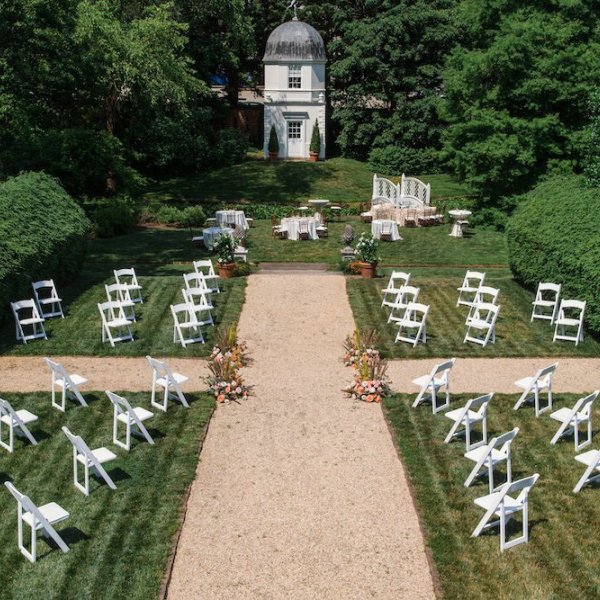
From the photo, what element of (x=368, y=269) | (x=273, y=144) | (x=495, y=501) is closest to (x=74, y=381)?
(x=495, y=501)

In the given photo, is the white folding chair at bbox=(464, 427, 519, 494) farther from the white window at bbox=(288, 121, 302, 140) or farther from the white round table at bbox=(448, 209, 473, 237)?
the white window at bbox=(288, 121, 302, 140)

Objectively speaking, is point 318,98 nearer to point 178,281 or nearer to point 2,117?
point 2,117

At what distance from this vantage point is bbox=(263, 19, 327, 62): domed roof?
155 feet

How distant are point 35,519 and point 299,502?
358cm

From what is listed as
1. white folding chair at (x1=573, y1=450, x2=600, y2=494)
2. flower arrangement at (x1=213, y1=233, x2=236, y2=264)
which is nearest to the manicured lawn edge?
white folding chair at (x1=573, y1=450, x2=600, y2=494)

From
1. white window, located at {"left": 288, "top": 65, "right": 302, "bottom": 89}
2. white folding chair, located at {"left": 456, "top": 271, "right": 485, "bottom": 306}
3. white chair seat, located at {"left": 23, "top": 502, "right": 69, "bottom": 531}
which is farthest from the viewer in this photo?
white window, located at {"left": 288, "top": 65, "right": 302, "bottom": 89}

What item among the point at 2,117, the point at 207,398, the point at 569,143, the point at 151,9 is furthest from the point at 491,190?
the point at 207,398

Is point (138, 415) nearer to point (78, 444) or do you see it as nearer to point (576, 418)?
point (78, 444)

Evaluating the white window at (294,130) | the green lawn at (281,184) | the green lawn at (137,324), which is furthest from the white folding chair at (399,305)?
the white window at (294,130)

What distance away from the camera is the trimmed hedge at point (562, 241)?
18781 millimetres

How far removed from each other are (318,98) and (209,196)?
1167cm

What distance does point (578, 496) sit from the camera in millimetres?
11461

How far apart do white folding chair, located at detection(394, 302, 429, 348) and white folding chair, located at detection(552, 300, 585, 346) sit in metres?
3.04

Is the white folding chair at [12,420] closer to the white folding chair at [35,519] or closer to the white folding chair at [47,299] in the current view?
the white folding chair at [35,519]
